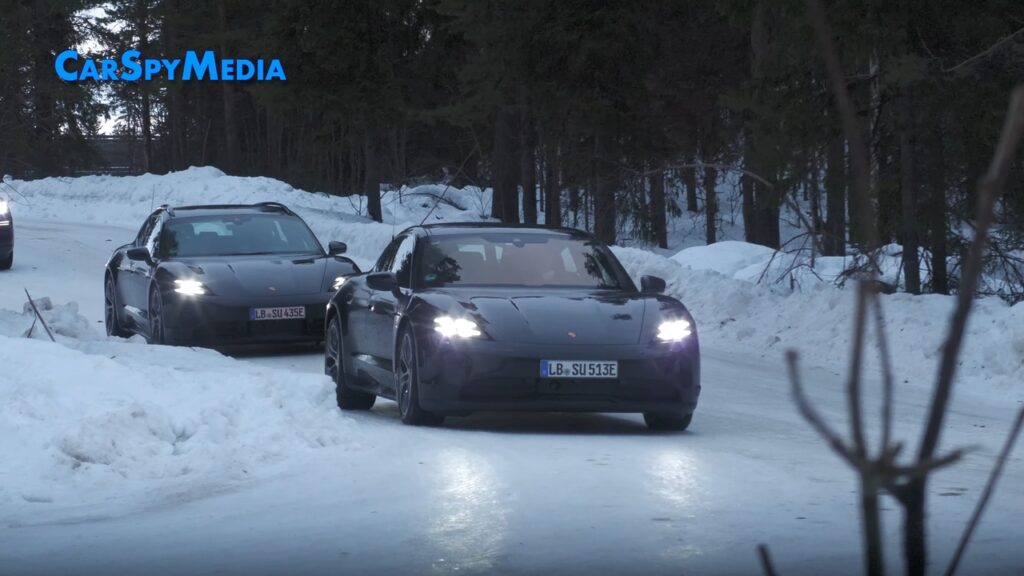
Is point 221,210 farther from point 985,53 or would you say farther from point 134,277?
point 985,53

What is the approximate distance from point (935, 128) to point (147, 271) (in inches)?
358

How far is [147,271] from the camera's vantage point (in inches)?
644

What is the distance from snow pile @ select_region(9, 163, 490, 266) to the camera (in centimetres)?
4469

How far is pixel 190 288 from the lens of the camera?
15594 mm

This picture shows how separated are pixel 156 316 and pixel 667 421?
704 centimetres

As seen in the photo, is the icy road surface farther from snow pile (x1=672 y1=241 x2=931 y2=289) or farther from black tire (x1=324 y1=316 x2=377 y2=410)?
snow pile (x1=672 y1=241 x2=931 y2=289)

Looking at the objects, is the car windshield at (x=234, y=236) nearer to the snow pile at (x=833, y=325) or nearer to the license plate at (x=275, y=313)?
the license plate at (x=275, y=313)

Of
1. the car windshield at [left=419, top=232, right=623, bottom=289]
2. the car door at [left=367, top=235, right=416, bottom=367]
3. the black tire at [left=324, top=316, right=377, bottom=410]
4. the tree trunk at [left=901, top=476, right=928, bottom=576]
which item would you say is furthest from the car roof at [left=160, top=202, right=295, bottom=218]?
the tree trunk at [left=901, top=476, right=928, bottom=576]

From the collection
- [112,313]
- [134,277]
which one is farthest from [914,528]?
[112,313]

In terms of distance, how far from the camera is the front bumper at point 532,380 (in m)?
10.1

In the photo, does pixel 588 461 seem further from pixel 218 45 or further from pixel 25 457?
pixel 218 45

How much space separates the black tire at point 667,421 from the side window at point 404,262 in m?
1.98

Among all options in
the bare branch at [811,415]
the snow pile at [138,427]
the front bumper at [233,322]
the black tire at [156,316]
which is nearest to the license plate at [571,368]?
the snow pile at [138,427]

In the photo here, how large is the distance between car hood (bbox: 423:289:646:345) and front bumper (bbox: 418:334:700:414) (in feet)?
0.24
